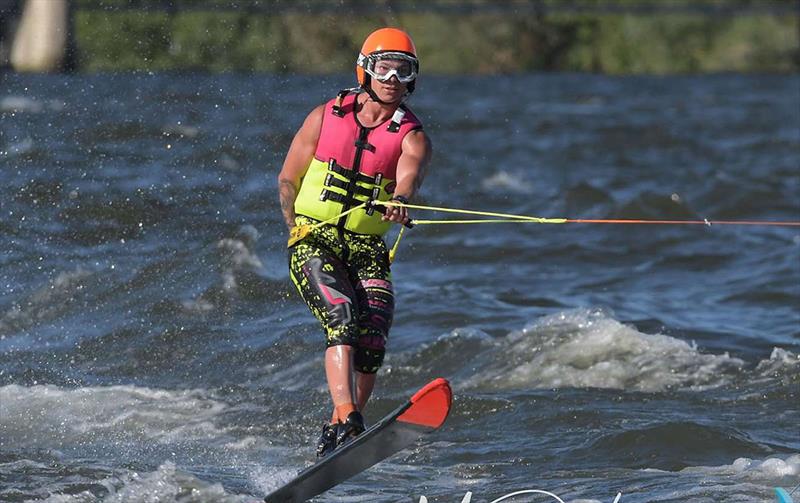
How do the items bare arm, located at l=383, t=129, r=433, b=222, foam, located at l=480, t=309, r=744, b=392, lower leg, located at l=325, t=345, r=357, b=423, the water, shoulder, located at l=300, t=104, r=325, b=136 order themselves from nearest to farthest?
lower leg, located at l=325, t=345, r=357, b=423 < bare arm, located at l=383, t=129, r=433, b=222 < shoulder, located at l=300, t=104, r=325, b=136 < the water < foam, located at l=480, t=309, r=744, b=392

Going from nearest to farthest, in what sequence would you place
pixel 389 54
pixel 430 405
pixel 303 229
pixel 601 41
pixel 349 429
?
pixel 430 405, pixel 349 429, pixel 389 54, pixel 303 229, pixel 601 41

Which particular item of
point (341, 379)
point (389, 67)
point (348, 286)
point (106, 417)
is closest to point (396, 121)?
point (389, 67)

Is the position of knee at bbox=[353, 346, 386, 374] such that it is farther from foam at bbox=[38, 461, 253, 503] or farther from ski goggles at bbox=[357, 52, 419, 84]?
ski goggles at bbox=[357, 52, 419, 84]

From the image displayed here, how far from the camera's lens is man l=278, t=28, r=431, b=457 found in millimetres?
7031

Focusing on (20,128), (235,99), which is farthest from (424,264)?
(235,99)

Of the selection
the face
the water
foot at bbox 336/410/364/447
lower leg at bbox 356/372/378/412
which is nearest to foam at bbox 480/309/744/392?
the water

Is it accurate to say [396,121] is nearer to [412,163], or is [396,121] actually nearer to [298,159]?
[412,163]

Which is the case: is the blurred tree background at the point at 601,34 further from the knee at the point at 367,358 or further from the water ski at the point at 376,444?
the water ski at the point at 376,444

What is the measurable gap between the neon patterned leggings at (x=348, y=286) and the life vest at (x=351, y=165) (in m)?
0.10

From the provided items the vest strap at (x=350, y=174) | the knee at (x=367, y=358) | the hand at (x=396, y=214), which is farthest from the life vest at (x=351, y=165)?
the knee at (x=367, y=358)

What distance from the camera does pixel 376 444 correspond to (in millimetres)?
6539

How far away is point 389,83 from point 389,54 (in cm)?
14

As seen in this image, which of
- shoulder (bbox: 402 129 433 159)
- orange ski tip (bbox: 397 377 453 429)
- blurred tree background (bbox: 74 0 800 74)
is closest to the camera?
orange ski tip (bbox: 397 377 453 429)

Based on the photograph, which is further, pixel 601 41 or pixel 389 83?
pixel 601 41
